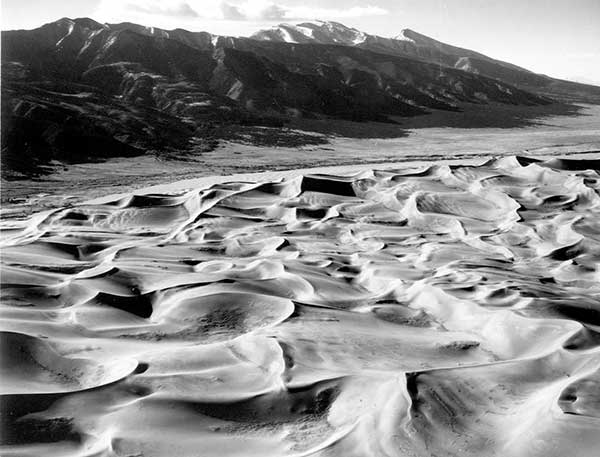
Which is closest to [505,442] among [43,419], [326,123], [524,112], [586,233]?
[43,419]

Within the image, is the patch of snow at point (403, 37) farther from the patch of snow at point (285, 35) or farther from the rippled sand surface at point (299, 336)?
the rippled sand surface at point (299, 336)

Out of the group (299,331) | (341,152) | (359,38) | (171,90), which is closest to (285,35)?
(359,38)

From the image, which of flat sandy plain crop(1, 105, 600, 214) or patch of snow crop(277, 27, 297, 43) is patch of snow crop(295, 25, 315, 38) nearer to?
patch of snow crop(277, 27, 297, 43)

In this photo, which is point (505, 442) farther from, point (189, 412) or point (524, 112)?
point (524, 112)

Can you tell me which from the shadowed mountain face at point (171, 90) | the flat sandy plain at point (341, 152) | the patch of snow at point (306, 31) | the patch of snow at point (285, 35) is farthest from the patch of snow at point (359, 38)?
the flat sandy plain at point (341, 152)

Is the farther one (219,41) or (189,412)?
(219,41)

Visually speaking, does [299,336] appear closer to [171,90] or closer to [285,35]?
[171,90]

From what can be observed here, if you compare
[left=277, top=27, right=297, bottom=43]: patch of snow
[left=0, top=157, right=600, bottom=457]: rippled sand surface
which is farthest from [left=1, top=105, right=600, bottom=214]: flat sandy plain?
[left=277, top=27, right=297, bottom=43]: patch of snow
